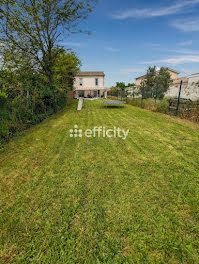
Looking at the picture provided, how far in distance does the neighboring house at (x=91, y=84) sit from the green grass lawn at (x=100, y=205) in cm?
3176

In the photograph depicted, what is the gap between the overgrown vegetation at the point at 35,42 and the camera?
7.56 metres

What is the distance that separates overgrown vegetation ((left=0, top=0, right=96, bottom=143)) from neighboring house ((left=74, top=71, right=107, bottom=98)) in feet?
72.5

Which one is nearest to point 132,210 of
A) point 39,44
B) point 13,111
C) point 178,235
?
point 178,235

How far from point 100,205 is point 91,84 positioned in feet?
113

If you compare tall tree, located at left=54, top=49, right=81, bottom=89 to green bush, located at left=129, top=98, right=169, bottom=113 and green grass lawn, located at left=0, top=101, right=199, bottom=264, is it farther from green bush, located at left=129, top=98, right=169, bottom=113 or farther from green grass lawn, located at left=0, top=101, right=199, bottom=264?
green grass lawn, located at left=0, top=101, right=199, bottom=264

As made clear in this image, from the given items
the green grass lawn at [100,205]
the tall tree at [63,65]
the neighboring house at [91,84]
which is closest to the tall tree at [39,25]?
the tall tree at [63,65]

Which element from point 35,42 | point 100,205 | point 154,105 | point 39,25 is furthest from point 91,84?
point 100,205

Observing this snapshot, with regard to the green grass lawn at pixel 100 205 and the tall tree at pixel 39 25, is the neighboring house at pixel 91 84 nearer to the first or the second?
the tall tree at pixel 39 25

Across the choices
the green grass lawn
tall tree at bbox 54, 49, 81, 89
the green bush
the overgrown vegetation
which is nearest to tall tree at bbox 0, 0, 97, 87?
the overgrown vegetation

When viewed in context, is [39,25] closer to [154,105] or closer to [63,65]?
[63,65]

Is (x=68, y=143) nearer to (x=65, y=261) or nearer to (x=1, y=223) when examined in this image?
(x=1, y=223)

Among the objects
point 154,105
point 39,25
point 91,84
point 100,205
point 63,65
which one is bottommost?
point 100,205

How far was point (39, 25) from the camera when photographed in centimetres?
997

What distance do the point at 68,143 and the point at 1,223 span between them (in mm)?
3106
